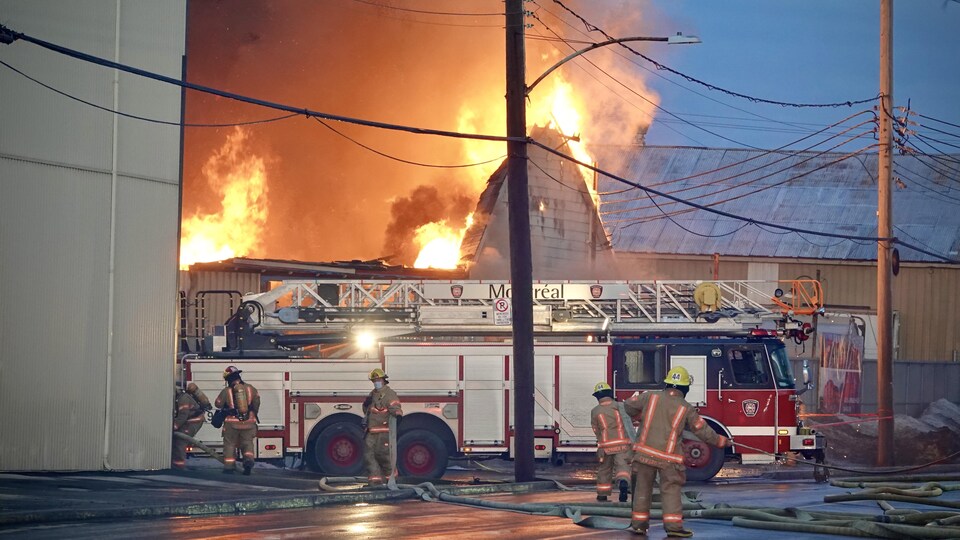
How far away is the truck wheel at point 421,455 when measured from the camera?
1908 cm

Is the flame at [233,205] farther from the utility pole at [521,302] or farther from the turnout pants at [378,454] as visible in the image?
the turnout pants at [378,454]

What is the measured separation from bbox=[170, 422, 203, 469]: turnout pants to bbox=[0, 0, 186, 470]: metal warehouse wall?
1.06 metres

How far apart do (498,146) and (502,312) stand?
11913mm

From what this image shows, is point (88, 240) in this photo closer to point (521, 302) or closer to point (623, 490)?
point (521, 302)

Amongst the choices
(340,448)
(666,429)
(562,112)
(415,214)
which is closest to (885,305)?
(562,112)

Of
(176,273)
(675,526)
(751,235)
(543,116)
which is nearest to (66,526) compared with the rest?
(675,526)

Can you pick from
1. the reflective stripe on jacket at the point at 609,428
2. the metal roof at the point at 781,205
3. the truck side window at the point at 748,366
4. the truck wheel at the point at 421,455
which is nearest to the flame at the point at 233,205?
the metal roof at the point at 781,205

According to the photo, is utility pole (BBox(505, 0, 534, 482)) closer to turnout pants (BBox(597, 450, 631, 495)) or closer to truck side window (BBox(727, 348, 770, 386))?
turnout pants (BBox(597, 450, 631, 495))

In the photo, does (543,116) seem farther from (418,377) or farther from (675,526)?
(675,526)

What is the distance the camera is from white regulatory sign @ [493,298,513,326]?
19891 millimetres

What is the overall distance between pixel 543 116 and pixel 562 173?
1.61 meters

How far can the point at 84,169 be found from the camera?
55.3 ft

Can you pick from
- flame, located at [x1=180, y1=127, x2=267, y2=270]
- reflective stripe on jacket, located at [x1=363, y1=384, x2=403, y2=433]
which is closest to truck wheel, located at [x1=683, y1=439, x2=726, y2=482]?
reflective stripe on jacket, located at [x1=363, y1=384, x2=403, y2=433]

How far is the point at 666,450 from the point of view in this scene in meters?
11.3
